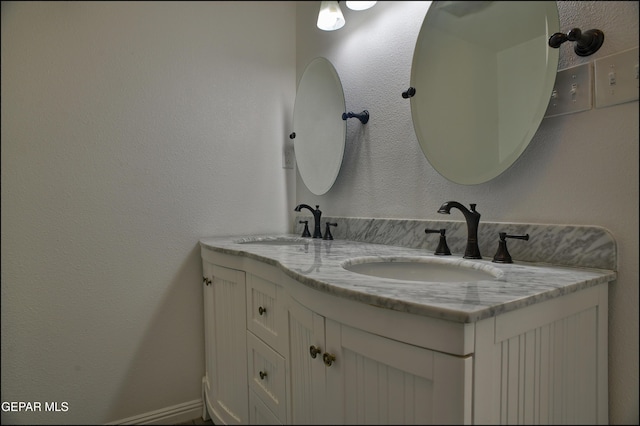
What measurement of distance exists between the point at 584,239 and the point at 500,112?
1.28 feet

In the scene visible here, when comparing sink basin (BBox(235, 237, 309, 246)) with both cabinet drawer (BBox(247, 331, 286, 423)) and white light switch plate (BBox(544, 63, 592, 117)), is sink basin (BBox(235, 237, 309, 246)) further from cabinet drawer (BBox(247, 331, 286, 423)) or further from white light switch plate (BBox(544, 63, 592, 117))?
white light switch plate (BBox(544, 63, 592, 117))

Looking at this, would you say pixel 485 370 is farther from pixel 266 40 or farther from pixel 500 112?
pixel 266 40

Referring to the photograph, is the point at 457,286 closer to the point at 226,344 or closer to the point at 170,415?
the point at 226,344

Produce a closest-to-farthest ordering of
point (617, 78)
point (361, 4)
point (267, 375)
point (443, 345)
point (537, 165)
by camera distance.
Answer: point (443, 345) < point (617, 78) < point (537, 165) < point (267, 375) < point (361, 4)

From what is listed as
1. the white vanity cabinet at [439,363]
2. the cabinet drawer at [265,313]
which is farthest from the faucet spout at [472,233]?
the cabinet drawer at [265,313]

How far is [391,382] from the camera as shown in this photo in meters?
0.62

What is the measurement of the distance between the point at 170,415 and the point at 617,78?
2.01 m

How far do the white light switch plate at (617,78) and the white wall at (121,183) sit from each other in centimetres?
144

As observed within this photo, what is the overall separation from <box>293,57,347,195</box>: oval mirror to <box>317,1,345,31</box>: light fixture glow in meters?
0.15

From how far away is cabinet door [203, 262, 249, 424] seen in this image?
1313 mm

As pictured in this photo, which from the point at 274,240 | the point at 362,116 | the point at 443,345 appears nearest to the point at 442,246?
the point at 443,345

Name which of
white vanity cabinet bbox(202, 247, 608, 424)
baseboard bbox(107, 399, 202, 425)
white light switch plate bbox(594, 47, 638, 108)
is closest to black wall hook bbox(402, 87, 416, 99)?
white light switch plate bbox(594, 47, 638, 108)

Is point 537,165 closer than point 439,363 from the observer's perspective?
No

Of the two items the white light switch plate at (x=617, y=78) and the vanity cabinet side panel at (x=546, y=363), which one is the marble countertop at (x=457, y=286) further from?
the white light switch plate at (x=617, y=78)
